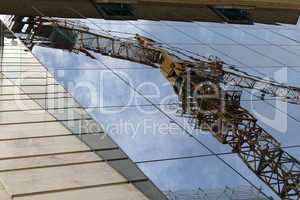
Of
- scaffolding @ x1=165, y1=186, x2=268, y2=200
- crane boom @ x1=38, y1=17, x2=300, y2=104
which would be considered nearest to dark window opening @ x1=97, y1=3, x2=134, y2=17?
crane boom @ x1=38, y1=17, x2=300, y2=104

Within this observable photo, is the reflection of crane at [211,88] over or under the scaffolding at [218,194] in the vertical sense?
over

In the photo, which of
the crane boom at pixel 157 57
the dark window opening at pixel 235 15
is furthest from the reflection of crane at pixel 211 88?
the dark window opening at pixel 235 15

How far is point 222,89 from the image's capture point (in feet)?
44.7

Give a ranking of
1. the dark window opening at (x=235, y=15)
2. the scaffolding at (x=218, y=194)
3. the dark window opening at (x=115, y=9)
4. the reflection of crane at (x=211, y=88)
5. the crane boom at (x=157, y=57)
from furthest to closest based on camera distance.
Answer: the dark window opening at (x=235, y=15) < the dark window opening at (x=115, y=9) < the crane boom at (x=157, y=57) < the reflection of crane at (x=211, y=88) < the scaffolding at (x=218, y=194)

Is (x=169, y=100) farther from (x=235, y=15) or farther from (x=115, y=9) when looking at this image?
(x=235, y=15)

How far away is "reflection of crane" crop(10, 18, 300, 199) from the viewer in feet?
35.6

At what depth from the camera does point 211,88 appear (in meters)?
13.6

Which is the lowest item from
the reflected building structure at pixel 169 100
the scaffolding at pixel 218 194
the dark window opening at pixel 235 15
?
the scaffolding at pixel 218 194

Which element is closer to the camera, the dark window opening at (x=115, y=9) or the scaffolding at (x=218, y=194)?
the scaffolding at (x=218, y=194)

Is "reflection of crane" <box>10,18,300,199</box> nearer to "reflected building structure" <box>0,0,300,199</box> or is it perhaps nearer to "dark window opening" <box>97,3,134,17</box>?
"reflected building structure" <box>0,0,300,199</box>

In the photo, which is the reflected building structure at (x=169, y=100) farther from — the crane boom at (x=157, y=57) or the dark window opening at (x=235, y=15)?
the dark window opening at (x=235, y=15)

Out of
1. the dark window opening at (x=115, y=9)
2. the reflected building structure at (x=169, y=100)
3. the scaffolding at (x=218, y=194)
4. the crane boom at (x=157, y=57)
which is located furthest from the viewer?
the dark window opening at (x=115, y=9)

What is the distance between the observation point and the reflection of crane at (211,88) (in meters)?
10.9

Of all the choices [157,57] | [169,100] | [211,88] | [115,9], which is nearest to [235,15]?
[115,9]
